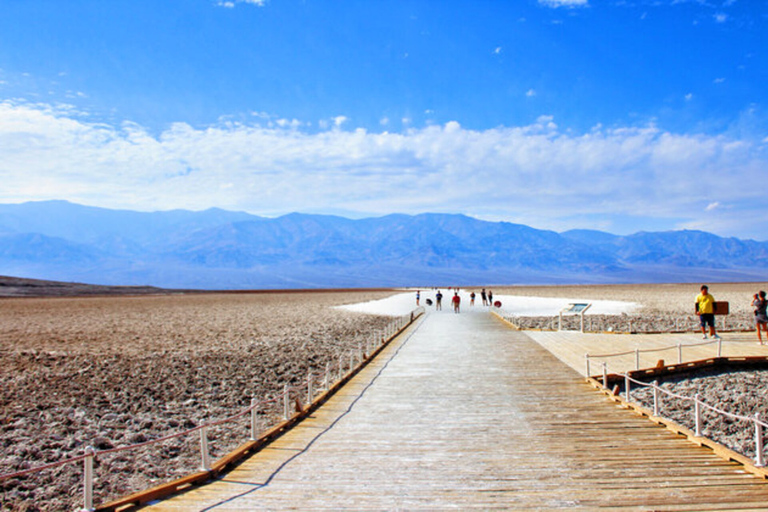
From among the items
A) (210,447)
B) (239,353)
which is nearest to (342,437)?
(210,447)

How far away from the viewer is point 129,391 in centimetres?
1642

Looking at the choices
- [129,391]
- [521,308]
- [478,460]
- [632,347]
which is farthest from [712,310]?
[521,308]

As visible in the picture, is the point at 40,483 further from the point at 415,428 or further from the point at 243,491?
the point at 415,428

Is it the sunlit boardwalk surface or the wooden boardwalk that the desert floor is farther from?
the sunlit boardwalk surface

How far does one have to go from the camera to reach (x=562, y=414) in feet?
34.5

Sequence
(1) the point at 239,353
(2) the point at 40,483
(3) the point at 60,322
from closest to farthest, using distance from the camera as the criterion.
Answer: (2) the point at 40,483, (1) the point at 239,353, (3) the point at 60,322

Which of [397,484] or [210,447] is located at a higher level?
[397,484]

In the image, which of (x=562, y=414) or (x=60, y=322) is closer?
(x=562, y=414)

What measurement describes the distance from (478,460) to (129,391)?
12.4 m

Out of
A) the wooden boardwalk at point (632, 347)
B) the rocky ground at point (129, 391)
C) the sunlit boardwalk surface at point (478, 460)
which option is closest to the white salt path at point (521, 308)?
the rocky ground at point (129, 391)

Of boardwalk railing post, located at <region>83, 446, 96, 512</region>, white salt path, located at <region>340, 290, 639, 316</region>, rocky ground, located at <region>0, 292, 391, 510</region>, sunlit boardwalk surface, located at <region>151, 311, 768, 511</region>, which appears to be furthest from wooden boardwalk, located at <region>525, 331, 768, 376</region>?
white salt path, located at <region>340, 290, 639, 316</region>

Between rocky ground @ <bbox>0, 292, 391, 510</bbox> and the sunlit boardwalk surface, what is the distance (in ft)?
11.2

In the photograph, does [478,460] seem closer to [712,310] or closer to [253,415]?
[253,415]

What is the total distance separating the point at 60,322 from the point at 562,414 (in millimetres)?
39762
